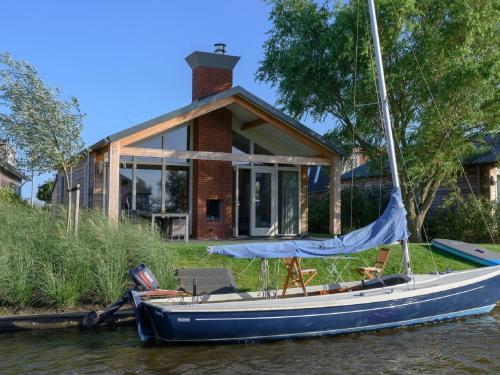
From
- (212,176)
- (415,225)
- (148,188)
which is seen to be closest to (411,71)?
(415,225)

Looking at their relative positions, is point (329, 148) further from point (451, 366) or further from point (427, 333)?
point (451, 366)

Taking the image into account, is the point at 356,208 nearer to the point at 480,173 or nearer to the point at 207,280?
the point at 480,173

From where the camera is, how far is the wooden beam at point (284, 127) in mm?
17406

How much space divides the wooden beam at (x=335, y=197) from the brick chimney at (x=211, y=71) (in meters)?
4.76

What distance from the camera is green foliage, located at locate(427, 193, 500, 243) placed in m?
20.4

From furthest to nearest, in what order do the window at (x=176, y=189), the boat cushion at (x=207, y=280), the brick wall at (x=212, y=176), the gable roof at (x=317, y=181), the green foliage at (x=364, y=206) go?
the gable roof at (x=317, y=181)
the green foliage at (x=364, y=206)
the brick wall at (x=212, y=176)
the window at (x=176, y=189)
the boat cushion at (x=207, y=280)

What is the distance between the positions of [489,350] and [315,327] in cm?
285

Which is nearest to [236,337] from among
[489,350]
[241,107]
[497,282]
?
[489,350]

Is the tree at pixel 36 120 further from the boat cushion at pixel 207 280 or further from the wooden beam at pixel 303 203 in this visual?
the wooden beam at pixel 303 203

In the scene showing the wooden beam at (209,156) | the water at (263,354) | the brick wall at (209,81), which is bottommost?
the water at (263,354)

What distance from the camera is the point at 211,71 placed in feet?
64.6

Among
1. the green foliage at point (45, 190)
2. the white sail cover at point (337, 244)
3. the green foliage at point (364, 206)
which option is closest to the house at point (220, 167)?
the green foliage at point (364, 206)

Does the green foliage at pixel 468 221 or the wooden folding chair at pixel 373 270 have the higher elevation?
the green foliage at pixel 468 221

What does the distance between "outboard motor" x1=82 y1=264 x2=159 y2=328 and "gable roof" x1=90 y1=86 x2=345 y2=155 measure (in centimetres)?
524
